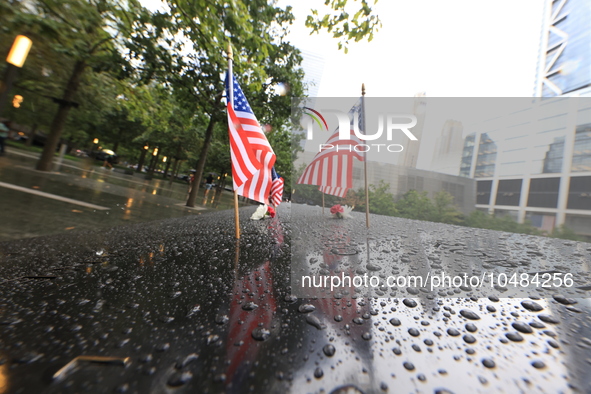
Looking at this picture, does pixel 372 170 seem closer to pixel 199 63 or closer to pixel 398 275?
pixel 398 275

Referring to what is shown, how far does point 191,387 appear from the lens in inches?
35.2

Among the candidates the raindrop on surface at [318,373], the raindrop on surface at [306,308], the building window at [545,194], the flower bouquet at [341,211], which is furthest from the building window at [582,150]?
the raindrop on surface at [318,373]

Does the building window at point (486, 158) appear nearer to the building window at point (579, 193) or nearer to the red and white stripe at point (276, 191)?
the building window at point (579, 193)

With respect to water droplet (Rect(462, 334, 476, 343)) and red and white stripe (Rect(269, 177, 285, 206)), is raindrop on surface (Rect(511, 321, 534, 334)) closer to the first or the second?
water droplet (Rect(462, 334, 476, 343))

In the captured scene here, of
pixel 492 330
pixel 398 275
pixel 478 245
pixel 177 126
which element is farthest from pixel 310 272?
pixel 177 126

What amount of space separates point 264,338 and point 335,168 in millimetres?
3642

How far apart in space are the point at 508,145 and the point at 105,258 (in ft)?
22.5

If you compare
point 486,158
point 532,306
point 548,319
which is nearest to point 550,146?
point 486,158

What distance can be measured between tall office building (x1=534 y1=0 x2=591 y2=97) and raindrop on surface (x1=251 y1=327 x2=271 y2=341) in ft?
19.9

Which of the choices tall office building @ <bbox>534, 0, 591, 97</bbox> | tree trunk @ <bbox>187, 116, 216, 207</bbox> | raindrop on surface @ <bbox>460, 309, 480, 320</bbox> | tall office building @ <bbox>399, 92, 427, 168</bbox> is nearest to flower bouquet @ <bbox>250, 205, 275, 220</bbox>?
tall office building @ <bbox>399, 92, 427, 168</bbox>

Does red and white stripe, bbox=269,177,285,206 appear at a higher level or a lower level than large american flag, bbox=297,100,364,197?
lower

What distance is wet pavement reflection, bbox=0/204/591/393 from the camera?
0.93m

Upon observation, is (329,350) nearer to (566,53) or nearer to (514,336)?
(514,336)

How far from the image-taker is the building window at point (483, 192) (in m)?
5.10
